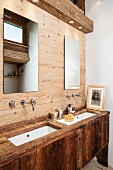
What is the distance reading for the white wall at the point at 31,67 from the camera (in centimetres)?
166

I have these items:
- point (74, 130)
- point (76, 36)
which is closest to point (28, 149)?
point (74, 130)

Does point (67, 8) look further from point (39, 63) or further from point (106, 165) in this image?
point (106, 165)

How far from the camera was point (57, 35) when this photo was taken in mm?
2086

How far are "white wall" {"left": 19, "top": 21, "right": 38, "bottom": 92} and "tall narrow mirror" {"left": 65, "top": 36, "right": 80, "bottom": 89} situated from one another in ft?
2.08

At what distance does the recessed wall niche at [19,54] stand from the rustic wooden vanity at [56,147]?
0.46m

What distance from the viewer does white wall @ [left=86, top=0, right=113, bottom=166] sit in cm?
242

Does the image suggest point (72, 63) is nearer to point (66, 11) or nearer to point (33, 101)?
point (66, 11)

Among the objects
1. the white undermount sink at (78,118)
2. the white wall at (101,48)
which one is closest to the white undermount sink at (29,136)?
the white undermount sink at (78,118)

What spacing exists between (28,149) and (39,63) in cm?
105

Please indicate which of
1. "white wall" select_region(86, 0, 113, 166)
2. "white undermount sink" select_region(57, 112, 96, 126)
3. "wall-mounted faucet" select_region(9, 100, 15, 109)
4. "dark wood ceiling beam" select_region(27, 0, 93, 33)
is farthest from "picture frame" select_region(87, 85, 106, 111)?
"wall-mounted faucet" select_region(9, 100, 15, 109)

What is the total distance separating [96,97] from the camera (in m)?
2.55

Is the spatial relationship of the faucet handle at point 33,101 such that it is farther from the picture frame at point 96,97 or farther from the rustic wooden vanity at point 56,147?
the picture frame at point 96,97

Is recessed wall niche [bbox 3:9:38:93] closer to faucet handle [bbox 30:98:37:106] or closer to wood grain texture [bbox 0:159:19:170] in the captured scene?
faucet handle [bbox 30:98:37:106]

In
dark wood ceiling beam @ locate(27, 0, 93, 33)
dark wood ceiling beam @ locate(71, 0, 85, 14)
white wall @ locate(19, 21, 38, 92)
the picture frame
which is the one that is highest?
dark wood ceiling beam @ locate(71, 0, 85, 14)
